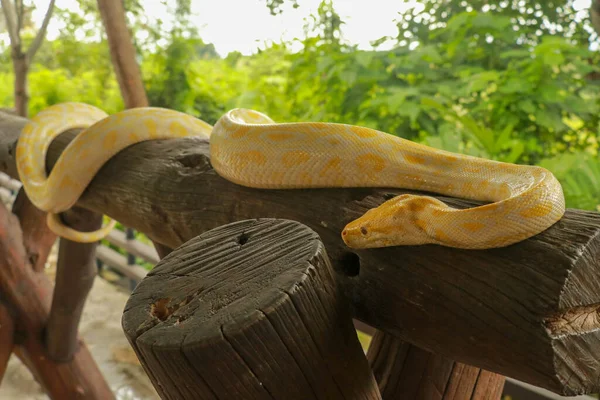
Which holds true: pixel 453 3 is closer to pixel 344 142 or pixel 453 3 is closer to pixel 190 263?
pixel 344 142

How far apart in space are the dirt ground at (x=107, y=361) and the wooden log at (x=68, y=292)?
1.15m

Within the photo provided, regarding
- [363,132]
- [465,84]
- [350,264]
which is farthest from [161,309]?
[465,84]

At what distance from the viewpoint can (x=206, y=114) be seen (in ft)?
9.04

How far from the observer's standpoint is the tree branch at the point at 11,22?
294 cm

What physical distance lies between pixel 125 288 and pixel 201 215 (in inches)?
159

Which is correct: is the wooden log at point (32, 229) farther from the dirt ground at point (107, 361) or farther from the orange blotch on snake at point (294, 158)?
the orange blotch on snake at point (294, 158)

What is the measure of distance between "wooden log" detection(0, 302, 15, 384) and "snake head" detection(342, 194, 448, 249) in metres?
2.14

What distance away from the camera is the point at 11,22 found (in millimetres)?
2965

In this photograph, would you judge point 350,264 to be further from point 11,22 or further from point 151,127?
point 11,22

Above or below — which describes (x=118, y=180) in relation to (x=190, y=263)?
below

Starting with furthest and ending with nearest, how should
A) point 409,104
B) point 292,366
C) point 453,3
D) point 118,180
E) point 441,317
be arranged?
point 453,3 → point 409,104 → point 118,180 → point 441,317 → point 292,366

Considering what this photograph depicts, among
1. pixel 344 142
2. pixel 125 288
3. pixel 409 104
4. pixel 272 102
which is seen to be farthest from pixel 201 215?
pixel 125 288

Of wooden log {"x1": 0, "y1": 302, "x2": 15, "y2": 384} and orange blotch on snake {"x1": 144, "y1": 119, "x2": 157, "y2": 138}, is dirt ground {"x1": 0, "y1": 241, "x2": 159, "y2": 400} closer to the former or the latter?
wooden log {"x1": 0, "y1": 302, "x2": 15, "y2": 384}

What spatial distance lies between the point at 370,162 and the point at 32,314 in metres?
2.11
